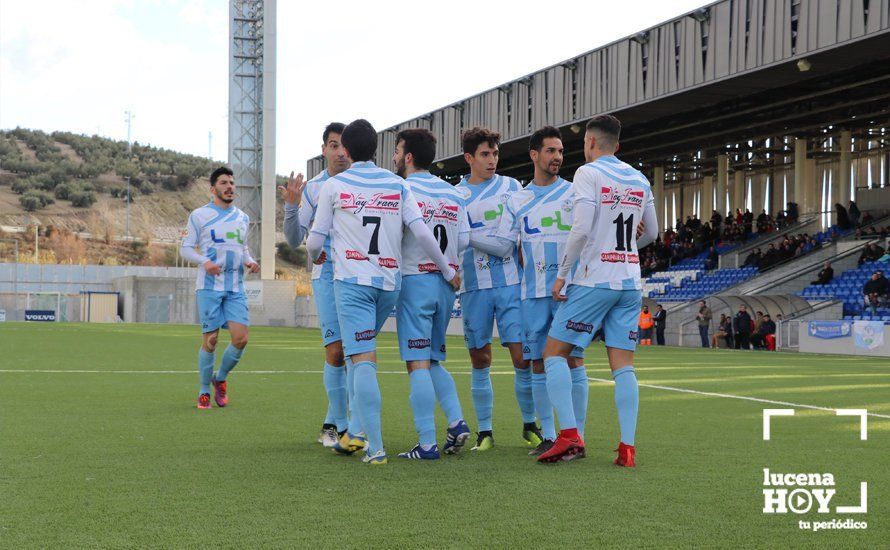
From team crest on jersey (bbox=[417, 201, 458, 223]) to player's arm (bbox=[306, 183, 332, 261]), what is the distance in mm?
600

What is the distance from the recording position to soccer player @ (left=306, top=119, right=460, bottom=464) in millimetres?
6141

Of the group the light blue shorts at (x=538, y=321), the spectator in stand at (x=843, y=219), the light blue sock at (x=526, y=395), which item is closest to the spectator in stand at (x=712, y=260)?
the spectator in stand at (x=843, y=219)

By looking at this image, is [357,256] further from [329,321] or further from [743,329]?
[743,329]

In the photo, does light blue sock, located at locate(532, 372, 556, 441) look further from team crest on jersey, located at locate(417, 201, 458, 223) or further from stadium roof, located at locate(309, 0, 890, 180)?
stadium roof, located at locate(309, 0, 890, 180)

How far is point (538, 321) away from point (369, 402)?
4.50ft

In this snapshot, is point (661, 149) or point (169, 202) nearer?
point (661, 149)

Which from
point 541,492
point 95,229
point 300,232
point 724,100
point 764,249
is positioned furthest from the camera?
point 95,229

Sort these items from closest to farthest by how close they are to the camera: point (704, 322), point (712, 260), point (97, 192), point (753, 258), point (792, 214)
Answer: point (704, 322) < point (753, 258) < point (712, 260) < point (792, 214) < point (97, 192)

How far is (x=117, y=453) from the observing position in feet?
20.8

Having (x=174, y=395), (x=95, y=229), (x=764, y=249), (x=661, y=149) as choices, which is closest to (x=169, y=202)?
(x=95, y=229)

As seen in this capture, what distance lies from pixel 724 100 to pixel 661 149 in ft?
44.4

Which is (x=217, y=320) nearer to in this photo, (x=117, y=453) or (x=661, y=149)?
(x=117, y=453)

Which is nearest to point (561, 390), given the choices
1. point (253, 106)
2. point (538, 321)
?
point (538, 321)

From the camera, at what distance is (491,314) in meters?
6.91
